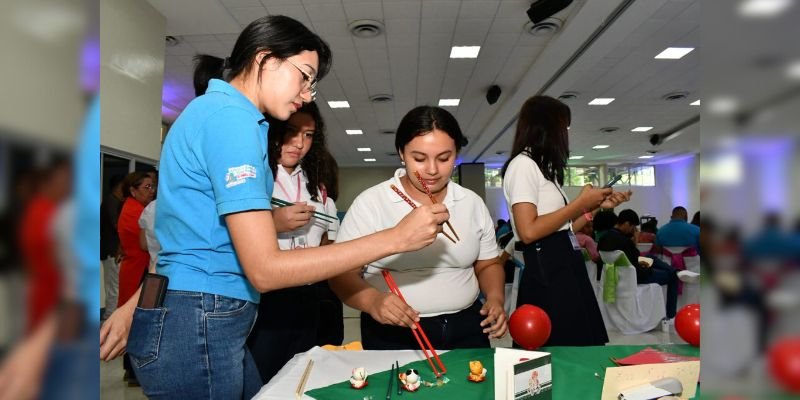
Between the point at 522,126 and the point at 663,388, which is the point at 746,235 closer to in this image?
the point at 663,388

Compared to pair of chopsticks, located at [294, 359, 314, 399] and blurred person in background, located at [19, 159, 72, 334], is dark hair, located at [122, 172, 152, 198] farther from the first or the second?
blurred person in background, located at [19, 159, 72, 334]

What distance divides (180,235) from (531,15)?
4.12 meters

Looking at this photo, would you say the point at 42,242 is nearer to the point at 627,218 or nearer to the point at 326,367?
the point at 326,367

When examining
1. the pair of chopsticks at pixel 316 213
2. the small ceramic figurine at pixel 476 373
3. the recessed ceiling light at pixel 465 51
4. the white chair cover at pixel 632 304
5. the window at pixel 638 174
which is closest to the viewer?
the small ceramic figurine at pixel 476 373

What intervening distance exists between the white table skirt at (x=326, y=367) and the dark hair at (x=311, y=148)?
0.69 metres

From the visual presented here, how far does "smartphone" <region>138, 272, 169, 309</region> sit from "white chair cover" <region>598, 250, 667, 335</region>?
454cm

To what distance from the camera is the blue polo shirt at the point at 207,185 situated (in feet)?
2.81

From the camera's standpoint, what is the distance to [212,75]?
1.34m

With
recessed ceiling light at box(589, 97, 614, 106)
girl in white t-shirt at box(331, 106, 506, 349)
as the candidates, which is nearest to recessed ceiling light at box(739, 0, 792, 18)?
girl in white t-shirt at box(331, 106, 506, 349)

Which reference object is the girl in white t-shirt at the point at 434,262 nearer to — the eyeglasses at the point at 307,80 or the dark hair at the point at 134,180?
the eyeglasses at the point at 307,80

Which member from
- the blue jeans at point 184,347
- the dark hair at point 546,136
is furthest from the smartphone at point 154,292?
the dark hair at point 546,136

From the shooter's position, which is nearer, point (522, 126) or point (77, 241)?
point (77, 241)

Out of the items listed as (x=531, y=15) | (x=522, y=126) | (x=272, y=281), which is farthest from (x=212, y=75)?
(x=531, y=15)

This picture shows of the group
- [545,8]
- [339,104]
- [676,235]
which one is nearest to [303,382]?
[545,8]
